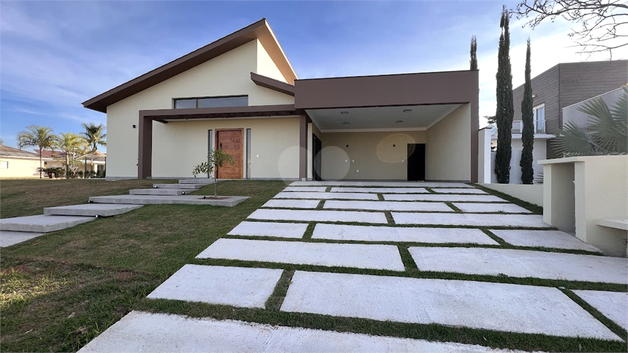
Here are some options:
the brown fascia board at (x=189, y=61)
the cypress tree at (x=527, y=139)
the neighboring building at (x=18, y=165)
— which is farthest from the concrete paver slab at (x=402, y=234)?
the neighboring building at (x=18, y=165)

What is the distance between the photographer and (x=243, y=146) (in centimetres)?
1056

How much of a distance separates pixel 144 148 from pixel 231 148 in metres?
3.58

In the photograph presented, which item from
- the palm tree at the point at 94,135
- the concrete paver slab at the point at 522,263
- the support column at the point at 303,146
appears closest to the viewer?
the concrete paver slab at the point at 522,263

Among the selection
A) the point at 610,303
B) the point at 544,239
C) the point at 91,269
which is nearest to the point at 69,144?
the point at 91,269

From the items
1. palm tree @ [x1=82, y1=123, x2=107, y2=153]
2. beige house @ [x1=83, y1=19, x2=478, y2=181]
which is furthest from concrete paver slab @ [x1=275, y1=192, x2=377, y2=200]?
palm tree @ [x1=82, y1=123, x2=107, y2=153]

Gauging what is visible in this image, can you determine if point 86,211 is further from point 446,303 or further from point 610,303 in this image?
point 610,303

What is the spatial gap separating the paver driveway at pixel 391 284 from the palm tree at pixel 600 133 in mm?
1395

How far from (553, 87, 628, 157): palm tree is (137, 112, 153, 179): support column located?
513 inches

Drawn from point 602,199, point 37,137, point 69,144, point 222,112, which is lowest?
point 602,199

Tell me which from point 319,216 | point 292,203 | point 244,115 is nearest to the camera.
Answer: point 319,216

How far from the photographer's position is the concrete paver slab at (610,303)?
186 centimetres

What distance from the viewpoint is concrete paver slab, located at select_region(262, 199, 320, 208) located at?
18.6 ft

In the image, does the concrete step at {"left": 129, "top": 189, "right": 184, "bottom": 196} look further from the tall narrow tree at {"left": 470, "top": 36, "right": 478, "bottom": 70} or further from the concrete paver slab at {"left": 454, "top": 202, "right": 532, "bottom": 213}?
the tall narrow tree at {"left": 470, "top": 36, "right": 478, "bottom": 70}

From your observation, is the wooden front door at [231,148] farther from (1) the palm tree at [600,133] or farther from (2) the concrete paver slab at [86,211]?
(1) the palm tree at [600,133]
